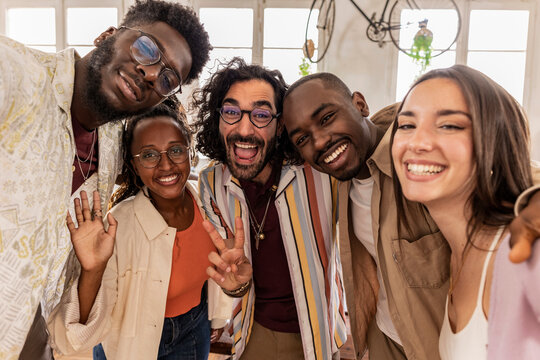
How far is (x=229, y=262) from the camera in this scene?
5.46 ft

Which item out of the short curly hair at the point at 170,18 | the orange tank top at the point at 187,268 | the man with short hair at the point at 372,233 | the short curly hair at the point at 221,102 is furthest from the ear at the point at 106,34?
the orange tank top at the point at 187,268

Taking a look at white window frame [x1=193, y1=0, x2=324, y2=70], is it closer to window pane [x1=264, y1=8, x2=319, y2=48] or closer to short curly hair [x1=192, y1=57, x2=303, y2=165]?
window pane [x1=264, y1=8, x2=319, y2=48]

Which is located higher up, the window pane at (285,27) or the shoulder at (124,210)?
the window pane at (285,27)

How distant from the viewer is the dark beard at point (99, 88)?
152 cm

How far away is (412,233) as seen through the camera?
1406mm

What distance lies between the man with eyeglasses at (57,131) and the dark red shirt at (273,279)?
2.80 feet

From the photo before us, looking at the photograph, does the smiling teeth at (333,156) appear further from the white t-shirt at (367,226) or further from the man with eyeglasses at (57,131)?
the man with eyeglasses at (57,131)

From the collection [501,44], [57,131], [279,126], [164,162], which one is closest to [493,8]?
[501,44]

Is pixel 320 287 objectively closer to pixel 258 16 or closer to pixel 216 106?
pixel 216 106

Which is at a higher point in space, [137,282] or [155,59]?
[155,59]

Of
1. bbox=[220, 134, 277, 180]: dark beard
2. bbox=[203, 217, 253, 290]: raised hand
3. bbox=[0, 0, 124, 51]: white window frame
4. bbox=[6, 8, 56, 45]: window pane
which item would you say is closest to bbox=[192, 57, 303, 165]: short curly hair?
bbox=[220, 134, 277, 180]: dark beard

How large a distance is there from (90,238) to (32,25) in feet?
19.4

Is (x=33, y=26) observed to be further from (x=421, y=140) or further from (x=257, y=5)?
(x=421, y=140)

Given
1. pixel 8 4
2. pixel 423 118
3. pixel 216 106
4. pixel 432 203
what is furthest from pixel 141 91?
pixel 8 4
